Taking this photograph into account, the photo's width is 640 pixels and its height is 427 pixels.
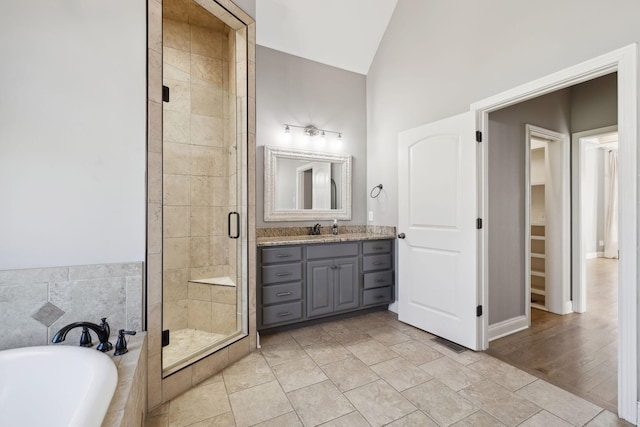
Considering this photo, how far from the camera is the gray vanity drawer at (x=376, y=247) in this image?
3.18m

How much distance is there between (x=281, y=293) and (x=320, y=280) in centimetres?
41

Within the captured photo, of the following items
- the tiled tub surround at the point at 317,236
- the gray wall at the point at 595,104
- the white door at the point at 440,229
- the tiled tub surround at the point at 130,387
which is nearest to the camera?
the tiled tub surround at the point at 130,387

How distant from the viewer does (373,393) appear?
1.86 m

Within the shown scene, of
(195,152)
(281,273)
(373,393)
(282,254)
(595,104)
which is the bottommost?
(373,393)

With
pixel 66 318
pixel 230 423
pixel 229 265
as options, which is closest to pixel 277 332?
pixel 229 265

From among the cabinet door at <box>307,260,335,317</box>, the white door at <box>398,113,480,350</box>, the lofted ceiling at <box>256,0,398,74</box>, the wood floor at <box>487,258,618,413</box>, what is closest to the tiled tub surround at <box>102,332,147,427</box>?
the cabinet door at <box>307,260,335,317</box>

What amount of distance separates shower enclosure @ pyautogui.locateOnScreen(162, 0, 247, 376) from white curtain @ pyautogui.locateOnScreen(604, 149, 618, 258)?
27.9ft

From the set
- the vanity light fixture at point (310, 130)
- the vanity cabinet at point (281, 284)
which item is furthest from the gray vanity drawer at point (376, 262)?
the vanity light fixture at point (310, 130)

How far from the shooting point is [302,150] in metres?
3.38

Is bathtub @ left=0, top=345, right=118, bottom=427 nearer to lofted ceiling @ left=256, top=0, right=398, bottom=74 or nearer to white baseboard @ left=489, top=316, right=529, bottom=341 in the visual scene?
white baseboard @ left=489, top=316, right=529, bottom=341

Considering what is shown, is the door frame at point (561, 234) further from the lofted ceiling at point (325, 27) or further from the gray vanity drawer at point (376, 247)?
the lofted ceiling at point (325, 27)

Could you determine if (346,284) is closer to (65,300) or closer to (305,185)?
(305,185)

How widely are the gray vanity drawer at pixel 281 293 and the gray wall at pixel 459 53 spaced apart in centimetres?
137

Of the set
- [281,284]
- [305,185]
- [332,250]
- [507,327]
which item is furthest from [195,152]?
[507,327]
